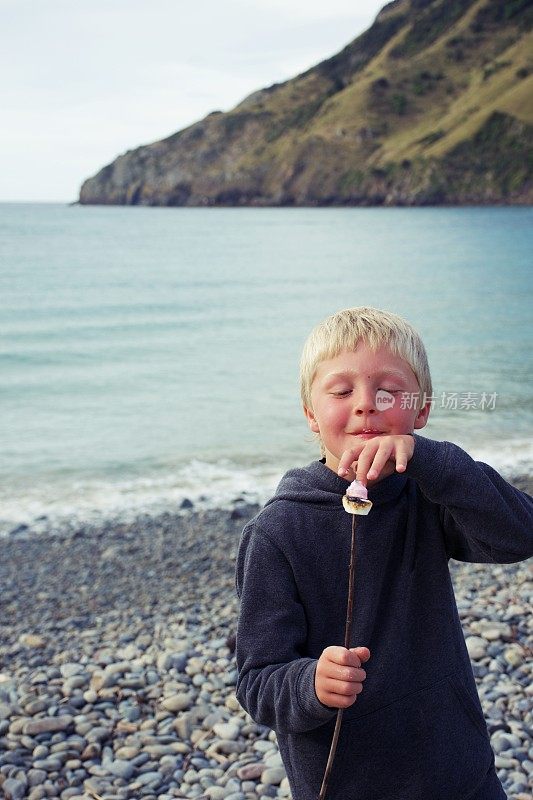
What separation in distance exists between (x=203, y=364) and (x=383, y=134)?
136181 mm

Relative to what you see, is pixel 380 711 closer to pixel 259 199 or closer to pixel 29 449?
pixel 29 449

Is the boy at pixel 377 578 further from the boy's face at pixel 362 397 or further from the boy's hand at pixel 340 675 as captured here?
the boy's hand at pixel 340 675

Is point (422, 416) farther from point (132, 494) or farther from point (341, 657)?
point (132, 494)

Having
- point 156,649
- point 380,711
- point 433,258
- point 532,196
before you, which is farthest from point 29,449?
point 532,196

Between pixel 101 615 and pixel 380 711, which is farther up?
pixel 380 711

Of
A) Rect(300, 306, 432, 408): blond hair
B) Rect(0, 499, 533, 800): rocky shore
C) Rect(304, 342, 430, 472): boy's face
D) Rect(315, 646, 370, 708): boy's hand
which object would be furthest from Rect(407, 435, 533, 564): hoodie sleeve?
Rect(0, 499, 533, 800): rocky shore

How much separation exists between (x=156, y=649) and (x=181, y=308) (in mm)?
29269

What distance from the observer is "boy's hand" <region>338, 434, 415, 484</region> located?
5.92 feet

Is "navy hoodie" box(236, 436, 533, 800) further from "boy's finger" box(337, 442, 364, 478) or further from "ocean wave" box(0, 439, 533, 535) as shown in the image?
"ocean wave" box(0, 439, 533, 535)

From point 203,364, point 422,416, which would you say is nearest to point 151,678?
point 422,416

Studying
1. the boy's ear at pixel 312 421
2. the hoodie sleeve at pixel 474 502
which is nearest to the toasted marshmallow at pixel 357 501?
the hoodie sleeve at pixel 474 502

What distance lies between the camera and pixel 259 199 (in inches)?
6181

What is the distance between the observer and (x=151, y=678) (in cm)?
552

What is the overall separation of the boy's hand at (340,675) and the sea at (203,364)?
29.5 inches
